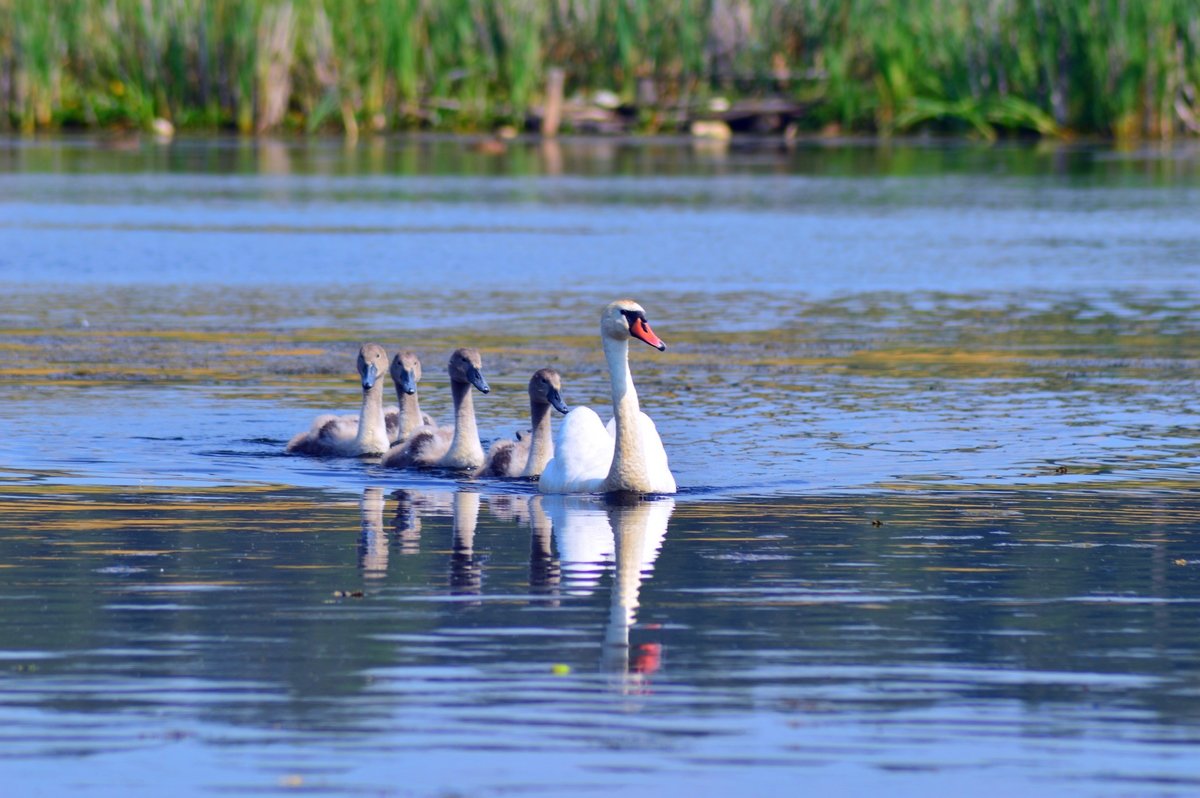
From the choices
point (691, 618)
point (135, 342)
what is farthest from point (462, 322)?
point (691, 618)

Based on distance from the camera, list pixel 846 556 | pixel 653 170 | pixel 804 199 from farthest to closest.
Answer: pixel 653 170
pixel 804 199
pixel 846 556

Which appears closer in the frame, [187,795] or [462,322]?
[187,795]

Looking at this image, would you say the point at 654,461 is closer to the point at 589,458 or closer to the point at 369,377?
the point at 589,458

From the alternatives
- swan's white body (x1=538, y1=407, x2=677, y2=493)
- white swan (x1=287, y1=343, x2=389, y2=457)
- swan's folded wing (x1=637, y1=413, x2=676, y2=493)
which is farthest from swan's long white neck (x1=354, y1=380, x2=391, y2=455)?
swan's folded wing (x1=637, y1=413, x2=676, y2=493)

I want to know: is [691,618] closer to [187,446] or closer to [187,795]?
[187,795]

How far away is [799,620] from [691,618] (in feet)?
1.03

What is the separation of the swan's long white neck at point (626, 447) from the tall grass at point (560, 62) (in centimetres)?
2664

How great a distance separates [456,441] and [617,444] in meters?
1.35

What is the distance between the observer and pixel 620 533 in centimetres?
945

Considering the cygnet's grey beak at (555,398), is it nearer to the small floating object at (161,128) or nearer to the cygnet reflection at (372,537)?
the cygnet reflection at (372,537)

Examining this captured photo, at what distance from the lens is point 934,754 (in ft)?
19.2

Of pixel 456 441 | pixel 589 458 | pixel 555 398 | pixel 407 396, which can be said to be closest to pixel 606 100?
pixel 407 396

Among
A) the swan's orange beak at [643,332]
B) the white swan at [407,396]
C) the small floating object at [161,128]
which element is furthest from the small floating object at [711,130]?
the swan's orange beak at [643,332]

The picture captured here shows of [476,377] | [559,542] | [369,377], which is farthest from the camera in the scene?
[369,377]
